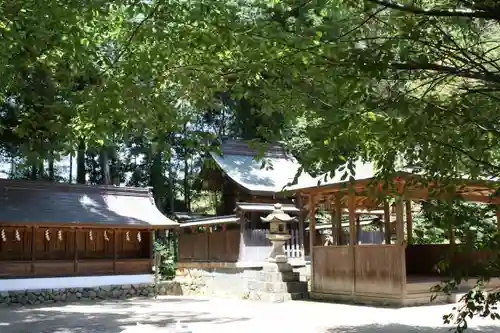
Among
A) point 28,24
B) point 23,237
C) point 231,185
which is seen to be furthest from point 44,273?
point 28,24

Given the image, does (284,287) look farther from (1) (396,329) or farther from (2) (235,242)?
(1) (396,329)

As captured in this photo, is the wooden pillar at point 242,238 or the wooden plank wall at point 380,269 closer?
the wooden plank wall at point 380,269

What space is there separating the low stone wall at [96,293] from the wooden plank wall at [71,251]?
617 mm

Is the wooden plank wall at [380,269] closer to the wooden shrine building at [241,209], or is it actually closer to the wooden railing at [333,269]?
the wooden railing at [333,269]

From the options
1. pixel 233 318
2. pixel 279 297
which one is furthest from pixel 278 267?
pixel 233 318

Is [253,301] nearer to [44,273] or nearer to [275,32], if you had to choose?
[44,273]

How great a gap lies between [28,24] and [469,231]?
367 centimetres

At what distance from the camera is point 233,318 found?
39.8 ft

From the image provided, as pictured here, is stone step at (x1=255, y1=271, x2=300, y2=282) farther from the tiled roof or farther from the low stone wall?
the tiled roof

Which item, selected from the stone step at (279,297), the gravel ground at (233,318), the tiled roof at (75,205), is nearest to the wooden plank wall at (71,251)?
the tiled roof at (75,205)

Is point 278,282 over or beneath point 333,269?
beneath

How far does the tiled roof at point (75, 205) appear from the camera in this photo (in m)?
18.2

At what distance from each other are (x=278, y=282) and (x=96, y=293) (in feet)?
23.5

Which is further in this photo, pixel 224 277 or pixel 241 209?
pixel 224 277
